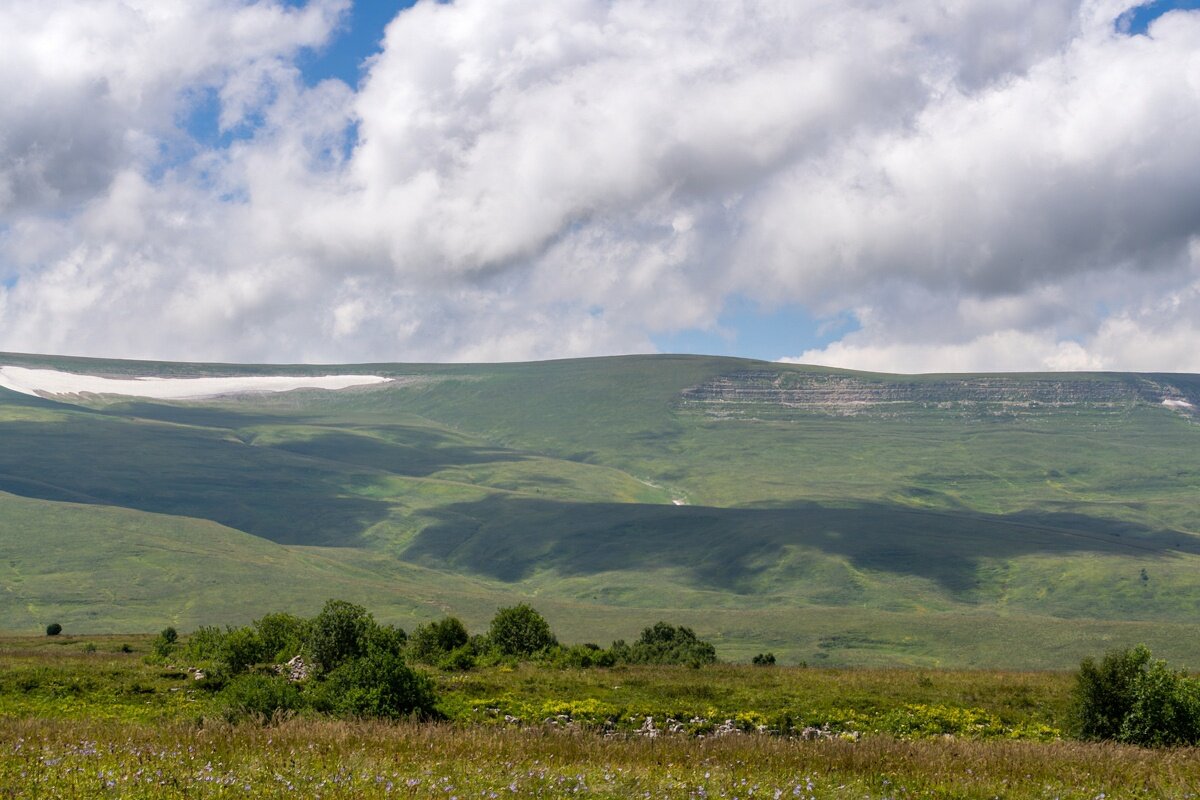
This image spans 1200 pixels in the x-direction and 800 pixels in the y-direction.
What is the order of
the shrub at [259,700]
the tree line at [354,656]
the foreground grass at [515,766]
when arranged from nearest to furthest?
the foreground grass at [515,766]
the shrub at [259,700]
the tree line at [354,656]

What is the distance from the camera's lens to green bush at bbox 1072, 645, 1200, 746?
25500 millimetres

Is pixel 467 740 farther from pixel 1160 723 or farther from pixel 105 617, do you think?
pixel 105 617

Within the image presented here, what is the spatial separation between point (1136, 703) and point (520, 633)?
33.7 metres

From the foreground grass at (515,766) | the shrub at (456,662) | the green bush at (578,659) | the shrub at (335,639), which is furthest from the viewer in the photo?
the green bush at (578,659)

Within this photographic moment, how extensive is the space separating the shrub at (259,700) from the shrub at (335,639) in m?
10.9

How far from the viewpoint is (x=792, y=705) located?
110 ft

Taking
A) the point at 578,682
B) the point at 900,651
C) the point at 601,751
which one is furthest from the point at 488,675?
the point at 900,651

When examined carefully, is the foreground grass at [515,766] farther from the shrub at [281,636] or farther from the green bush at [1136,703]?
the shrub at [281,636]

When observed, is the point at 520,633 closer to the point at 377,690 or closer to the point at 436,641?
the point at 436,641

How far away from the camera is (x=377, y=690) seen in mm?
25031

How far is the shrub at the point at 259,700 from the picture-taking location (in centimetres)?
2205

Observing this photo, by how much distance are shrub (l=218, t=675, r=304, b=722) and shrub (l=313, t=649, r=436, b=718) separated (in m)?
0.69

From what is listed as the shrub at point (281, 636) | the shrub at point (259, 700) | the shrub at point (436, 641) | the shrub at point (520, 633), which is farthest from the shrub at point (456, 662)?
the shrub at point (259, 700)

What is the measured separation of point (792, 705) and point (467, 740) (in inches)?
701
